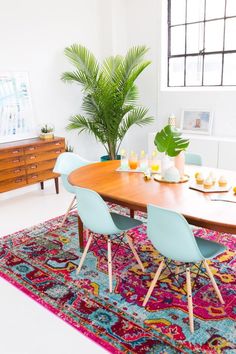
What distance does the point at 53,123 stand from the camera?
18.5ft

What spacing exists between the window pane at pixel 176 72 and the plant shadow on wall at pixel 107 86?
31.0 inches

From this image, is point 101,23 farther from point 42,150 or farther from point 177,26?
point 42,150

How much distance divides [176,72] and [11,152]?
3173 mm

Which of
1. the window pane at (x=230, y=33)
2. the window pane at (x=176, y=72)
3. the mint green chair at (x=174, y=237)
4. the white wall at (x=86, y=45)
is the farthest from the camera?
the window pane at (x=176, y=72)

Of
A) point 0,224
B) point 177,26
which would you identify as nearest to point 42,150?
point 0,224

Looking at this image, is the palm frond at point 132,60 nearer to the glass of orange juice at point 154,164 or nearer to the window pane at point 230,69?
the window pane at point 230,69

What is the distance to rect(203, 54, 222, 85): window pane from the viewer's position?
5.47 m

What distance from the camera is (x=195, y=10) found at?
217 inches

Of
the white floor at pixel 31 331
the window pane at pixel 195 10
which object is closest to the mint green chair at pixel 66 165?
the white floor at pixel 31 331

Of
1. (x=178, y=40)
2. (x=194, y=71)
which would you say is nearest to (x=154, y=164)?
(x=194, y=71)

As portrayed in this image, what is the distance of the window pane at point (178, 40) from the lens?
5.77m

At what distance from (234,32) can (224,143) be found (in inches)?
66.2

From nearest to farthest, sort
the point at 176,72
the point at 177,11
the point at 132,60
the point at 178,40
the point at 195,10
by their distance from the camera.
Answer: the point at 132,60, the point at 195,10, the point at 177,11, the point at 178,40, the point at 176,72

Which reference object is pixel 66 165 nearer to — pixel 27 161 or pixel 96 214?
pixel 27 161
